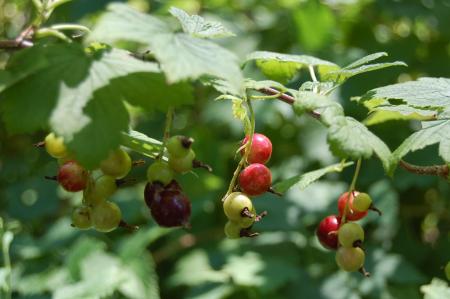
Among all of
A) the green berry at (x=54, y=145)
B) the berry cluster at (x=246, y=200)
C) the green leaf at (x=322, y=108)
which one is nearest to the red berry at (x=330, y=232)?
the berry cluster at (x=246, y=200)

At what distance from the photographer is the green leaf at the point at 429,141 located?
1331 millimetres

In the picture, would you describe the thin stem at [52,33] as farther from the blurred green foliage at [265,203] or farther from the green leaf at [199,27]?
the blurred green foliage at [265,203]

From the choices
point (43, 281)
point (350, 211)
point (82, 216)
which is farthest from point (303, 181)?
point (43, 281)

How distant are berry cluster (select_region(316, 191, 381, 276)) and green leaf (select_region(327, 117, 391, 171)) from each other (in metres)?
0.22

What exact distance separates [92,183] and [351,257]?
21.0 inches

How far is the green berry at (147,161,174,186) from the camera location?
1279 mm

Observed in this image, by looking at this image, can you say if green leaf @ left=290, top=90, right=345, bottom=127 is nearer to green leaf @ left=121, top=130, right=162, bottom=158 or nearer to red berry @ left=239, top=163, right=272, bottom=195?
red berry @ left=239, top=163, right=272, bottom=195

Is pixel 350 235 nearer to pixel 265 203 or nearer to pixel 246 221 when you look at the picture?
pixel 246 221

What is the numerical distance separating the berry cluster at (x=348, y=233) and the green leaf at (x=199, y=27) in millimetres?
449

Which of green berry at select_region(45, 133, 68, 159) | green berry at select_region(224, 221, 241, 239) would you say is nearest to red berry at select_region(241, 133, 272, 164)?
green berry at select_region(224, 221, 241, 239)

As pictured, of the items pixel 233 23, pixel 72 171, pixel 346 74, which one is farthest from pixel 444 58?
pixel 72 171

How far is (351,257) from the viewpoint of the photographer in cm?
146

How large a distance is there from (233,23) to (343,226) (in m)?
2.60

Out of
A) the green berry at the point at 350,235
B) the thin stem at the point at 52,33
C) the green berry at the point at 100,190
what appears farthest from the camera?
the green berry at the point at 350,235
